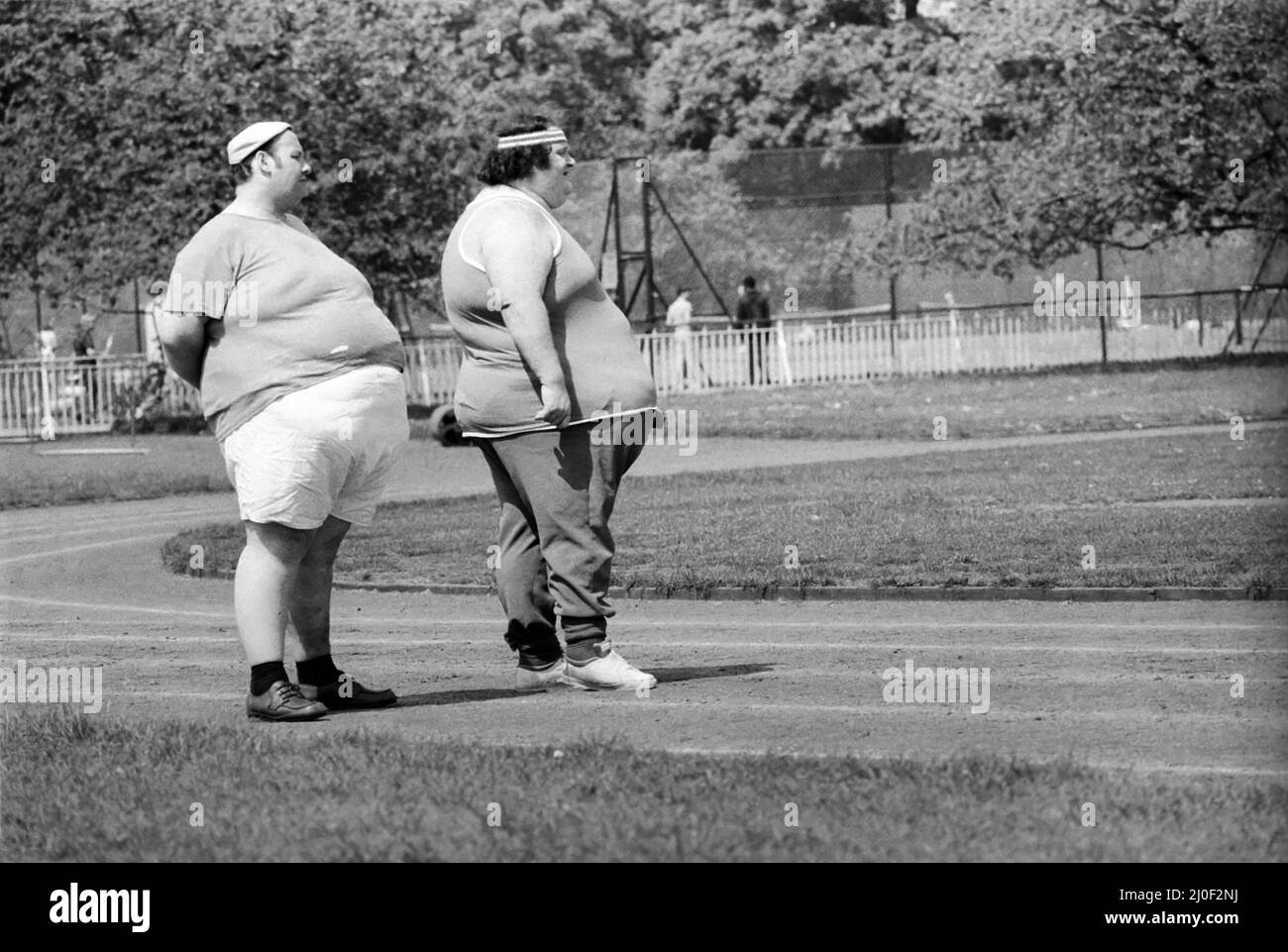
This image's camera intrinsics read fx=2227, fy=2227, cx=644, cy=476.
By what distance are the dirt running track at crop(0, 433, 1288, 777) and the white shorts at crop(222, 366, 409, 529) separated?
2.39ft

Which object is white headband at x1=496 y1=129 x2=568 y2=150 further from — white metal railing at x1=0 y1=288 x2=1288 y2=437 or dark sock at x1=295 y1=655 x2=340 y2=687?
white metal railing at x1=0 y1=288 x2=1288 y2=437

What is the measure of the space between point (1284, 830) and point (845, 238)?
105 feet

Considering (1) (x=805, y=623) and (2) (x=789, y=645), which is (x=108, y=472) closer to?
(1) (x=805, y=623)

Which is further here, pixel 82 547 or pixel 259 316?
pixel 82 547

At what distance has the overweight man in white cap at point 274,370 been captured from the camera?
7270 mm

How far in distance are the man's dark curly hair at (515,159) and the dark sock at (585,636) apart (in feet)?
5.14

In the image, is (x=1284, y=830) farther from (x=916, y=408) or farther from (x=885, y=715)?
(x=916, y=408)

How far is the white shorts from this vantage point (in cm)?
726

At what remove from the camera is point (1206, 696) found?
721 centimetres

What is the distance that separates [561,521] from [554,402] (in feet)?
1.53

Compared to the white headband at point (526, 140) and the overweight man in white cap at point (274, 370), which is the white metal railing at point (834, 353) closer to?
the white headband at point (526, 140)

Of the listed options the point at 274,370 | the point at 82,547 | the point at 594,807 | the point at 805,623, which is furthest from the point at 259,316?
the point at 82,547

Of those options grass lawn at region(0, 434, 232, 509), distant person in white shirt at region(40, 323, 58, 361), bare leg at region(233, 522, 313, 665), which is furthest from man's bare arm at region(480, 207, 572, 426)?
distant person in white shirt at region(40, 323, 58, 361)

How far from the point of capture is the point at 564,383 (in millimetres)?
7598
